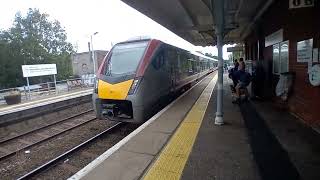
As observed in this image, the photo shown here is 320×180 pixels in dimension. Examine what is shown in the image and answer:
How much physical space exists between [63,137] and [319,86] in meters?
7.83

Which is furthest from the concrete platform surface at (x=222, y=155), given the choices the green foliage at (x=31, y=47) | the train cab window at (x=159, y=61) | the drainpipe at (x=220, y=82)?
the green foliage at (x=31, y=47)

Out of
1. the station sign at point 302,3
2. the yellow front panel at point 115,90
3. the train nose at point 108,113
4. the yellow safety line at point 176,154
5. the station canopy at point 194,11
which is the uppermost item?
the station canopy at point 194,11

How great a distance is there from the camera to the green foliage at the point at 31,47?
53.0 m

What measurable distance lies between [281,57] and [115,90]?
536cm

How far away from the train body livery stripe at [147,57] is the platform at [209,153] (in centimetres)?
162

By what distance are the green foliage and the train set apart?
49.2 m

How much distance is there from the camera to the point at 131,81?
345 inches

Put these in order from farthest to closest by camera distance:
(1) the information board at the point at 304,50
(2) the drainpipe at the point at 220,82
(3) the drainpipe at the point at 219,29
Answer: (2) the drainpipe at the point at 220,82
(3) the drainpipe at the point at 219,29
(1) the information board at the point at 304,50

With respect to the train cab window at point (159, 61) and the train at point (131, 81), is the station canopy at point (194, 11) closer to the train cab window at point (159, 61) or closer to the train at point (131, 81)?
the train cab window at point (159, 61)

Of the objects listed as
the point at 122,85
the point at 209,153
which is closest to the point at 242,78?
the point at 122,85

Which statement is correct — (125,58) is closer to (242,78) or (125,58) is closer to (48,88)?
(242,78)

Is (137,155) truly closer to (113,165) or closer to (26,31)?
(113,165)

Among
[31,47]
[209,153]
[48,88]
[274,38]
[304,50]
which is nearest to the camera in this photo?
[209,153]

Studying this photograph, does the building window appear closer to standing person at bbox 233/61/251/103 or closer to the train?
standing person at bbox 233/61/251/103
